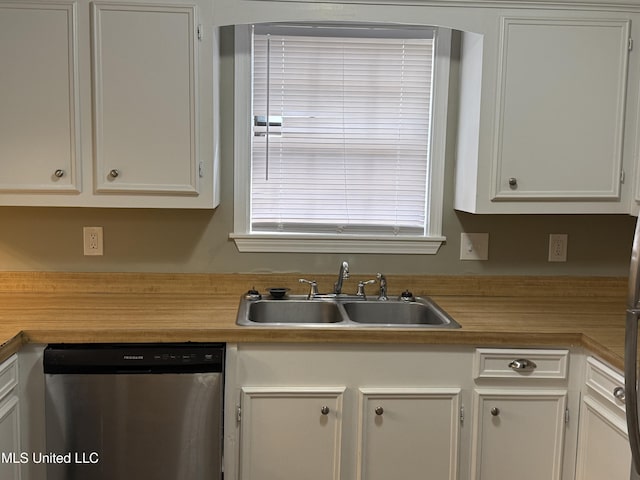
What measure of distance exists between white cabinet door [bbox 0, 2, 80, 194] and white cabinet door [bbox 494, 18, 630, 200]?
1630 mm

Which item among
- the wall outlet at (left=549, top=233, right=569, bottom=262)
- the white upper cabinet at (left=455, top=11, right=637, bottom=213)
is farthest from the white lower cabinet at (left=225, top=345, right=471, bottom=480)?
the wall outlet at (left=549, top=233, right=569, bottom=262)

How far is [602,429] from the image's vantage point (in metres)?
1.98

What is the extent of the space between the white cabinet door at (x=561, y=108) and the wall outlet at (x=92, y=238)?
1669 millimetres

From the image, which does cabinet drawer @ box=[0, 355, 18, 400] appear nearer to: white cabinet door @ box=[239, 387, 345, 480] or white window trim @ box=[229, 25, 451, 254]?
white cabinet door @ box=[239, 387, 345, 480]

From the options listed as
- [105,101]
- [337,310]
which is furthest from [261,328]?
[105,101]

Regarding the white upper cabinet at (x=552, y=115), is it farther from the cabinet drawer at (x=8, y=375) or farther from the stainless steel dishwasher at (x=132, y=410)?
the cabinet drawer at (x=8, y=375)

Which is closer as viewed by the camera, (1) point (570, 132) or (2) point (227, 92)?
(1) point (570, 132)

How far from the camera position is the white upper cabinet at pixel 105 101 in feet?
7.23

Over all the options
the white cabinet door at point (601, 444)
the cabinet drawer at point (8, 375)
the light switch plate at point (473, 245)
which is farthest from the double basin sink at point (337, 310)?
the cabinet drawer at point (8, 375)

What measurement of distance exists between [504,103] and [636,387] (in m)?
1.31

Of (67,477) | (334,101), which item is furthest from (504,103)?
(67,477)

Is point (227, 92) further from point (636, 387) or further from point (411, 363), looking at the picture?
point (636, 387)

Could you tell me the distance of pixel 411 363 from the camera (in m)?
2.13

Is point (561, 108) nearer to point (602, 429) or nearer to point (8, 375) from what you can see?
point (602, 429)
